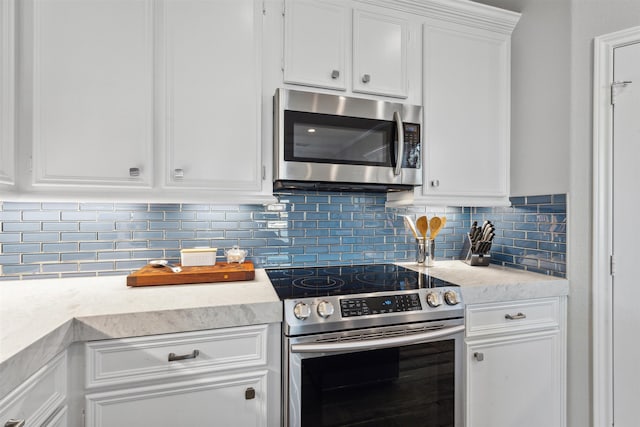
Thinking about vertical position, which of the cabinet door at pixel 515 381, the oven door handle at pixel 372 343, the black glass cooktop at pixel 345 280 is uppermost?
the black glass cooktop at pixel 345 280

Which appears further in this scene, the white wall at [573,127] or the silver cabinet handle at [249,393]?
the white wall at [573,127]

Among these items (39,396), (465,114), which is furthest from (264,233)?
(465,114)

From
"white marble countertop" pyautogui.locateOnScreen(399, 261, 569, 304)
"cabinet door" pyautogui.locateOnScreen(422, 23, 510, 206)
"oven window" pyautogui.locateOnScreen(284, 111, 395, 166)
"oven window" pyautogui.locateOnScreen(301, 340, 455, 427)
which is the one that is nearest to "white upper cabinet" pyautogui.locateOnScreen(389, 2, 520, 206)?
"cabinet door" pyautogui.locateOnScreen(422, 23, 510, 206)

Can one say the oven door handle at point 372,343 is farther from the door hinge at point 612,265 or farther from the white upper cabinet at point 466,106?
the door hinge at point 612,265

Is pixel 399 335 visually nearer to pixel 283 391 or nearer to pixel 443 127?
pixel 283 391

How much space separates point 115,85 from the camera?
1.43 m

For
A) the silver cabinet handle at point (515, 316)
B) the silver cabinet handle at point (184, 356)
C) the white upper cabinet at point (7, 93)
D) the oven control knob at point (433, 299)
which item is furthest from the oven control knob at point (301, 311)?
the white upper cabinet at point (7, 93)

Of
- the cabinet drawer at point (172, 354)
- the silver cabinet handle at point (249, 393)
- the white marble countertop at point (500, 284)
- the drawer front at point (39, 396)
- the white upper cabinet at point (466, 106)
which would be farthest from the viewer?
the white upper cabinet at point (466, 106)

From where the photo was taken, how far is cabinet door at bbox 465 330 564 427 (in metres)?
1.60

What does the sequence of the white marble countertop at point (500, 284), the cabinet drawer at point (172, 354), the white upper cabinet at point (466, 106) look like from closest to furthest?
the cabinet drawer at point (172, 354) → the white marble countertop at point (500, 284) → the white upper cabinet at point (466, 106)

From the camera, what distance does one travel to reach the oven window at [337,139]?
1610 mm

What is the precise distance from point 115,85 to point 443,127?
1.66 m

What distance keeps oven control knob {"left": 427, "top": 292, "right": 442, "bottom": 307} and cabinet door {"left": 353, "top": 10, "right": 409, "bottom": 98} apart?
1067 mm

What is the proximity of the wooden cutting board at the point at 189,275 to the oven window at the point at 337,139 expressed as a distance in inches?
23.9
